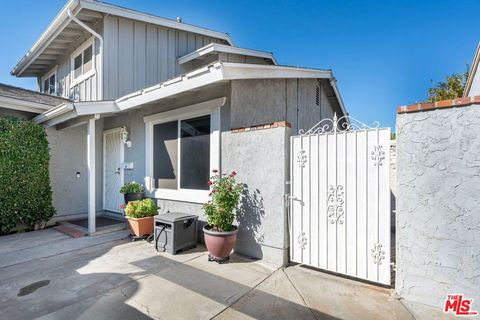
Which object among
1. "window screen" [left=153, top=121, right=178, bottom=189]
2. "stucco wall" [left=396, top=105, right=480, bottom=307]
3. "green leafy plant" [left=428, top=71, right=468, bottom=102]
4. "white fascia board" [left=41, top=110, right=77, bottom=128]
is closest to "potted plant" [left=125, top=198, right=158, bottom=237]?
"window screen" [left=153, top=121, right=178, bottom=189]

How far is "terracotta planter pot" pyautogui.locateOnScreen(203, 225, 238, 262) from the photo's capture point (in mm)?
4309

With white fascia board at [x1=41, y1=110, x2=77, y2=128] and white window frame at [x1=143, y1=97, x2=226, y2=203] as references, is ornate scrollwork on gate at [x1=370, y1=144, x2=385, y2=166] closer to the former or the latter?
white window frame at [x1=143, y1=97, x2=226, y2=203]

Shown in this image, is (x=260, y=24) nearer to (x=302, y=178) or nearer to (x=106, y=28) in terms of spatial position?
(x=106, y=28)

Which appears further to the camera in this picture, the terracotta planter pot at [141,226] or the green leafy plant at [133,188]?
the green leafy plant at [133,188]

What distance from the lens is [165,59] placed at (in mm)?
9203

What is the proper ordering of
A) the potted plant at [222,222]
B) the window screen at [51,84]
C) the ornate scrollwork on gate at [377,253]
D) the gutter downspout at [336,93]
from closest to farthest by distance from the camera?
1. the ornate scrollwork on gate at [377,253]
2. the potted plant at [222,222]
3. the gutter downspout at [336,93]
4. the window screen at [51,84]

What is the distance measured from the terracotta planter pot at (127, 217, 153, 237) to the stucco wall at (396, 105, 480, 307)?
4845mm

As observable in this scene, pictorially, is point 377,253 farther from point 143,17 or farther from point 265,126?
point 143,17

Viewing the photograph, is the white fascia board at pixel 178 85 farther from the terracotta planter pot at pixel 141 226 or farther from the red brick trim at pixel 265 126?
the terracotta planter pot at pixel 141 226

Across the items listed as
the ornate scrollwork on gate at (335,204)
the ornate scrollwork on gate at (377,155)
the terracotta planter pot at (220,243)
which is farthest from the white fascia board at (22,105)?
the ornate scrollwork on gate at (377,155)

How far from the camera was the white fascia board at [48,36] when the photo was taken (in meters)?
7.50

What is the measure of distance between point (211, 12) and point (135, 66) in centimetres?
382

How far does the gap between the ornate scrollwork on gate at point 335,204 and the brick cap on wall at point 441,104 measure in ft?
4.41

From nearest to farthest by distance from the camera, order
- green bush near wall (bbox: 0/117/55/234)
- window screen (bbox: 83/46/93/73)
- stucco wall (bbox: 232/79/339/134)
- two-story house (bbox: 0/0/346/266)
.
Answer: two-story house (bbox: 0/0/346/266), stucco wall (bbox: 232/79/339/134), green bush near wall (bbox: 0/117/55/234), window screen (bbox: 83/46/93/73)
